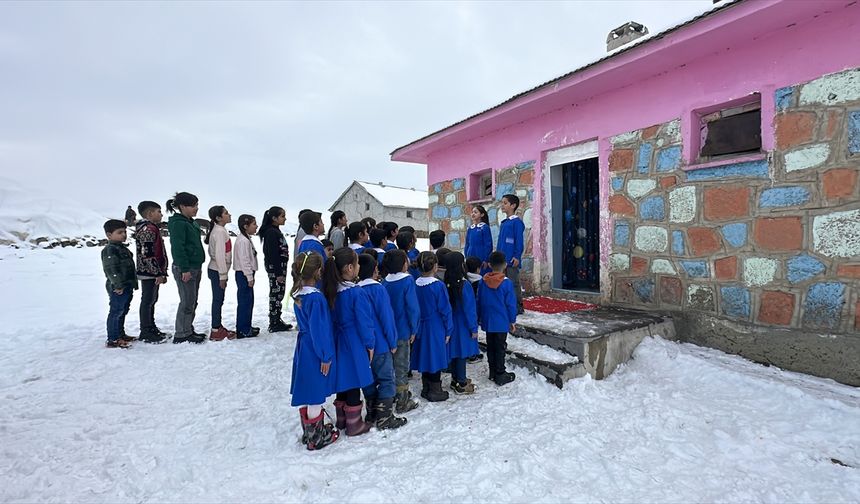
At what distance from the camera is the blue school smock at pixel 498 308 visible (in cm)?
382

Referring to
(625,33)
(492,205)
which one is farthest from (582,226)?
(625,33)

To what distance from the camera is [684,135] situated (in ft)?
15.4

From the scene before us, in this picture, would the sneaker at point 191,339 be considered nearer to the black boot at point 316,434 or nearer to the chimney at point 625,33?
the black boot at point 316,434

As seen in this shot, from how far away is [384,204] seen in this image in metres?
30.2

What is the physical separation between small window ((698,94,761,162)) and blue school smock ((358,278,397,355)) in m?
3.96

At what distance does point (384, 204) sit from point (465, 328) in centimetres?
2708

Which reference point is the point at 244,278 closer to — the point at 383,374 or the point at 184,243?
the point at 184,243

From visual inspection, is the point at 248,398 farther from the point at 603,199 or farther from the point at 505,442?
the point at 603,199

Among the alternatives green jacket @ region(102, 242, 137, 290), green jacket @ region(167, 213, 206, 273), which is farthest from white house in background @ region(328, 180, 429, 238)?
green jacket @ region(102, 242, 137, 290)

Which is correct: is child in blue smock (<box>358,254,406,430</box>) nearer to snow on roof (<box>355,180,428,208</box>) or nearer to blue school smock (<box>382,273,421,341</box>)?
blue school smock (<box>382,273,421,341</box>)

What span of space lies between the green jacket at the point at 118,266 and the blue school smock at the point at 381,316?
3.66m

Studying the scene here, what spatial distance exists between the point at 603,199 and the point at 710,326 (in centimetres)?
202

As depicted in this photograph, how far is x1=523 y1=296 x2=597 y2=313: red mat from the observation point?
17.8 ft

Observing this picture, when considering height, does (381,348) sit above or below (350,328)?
below
